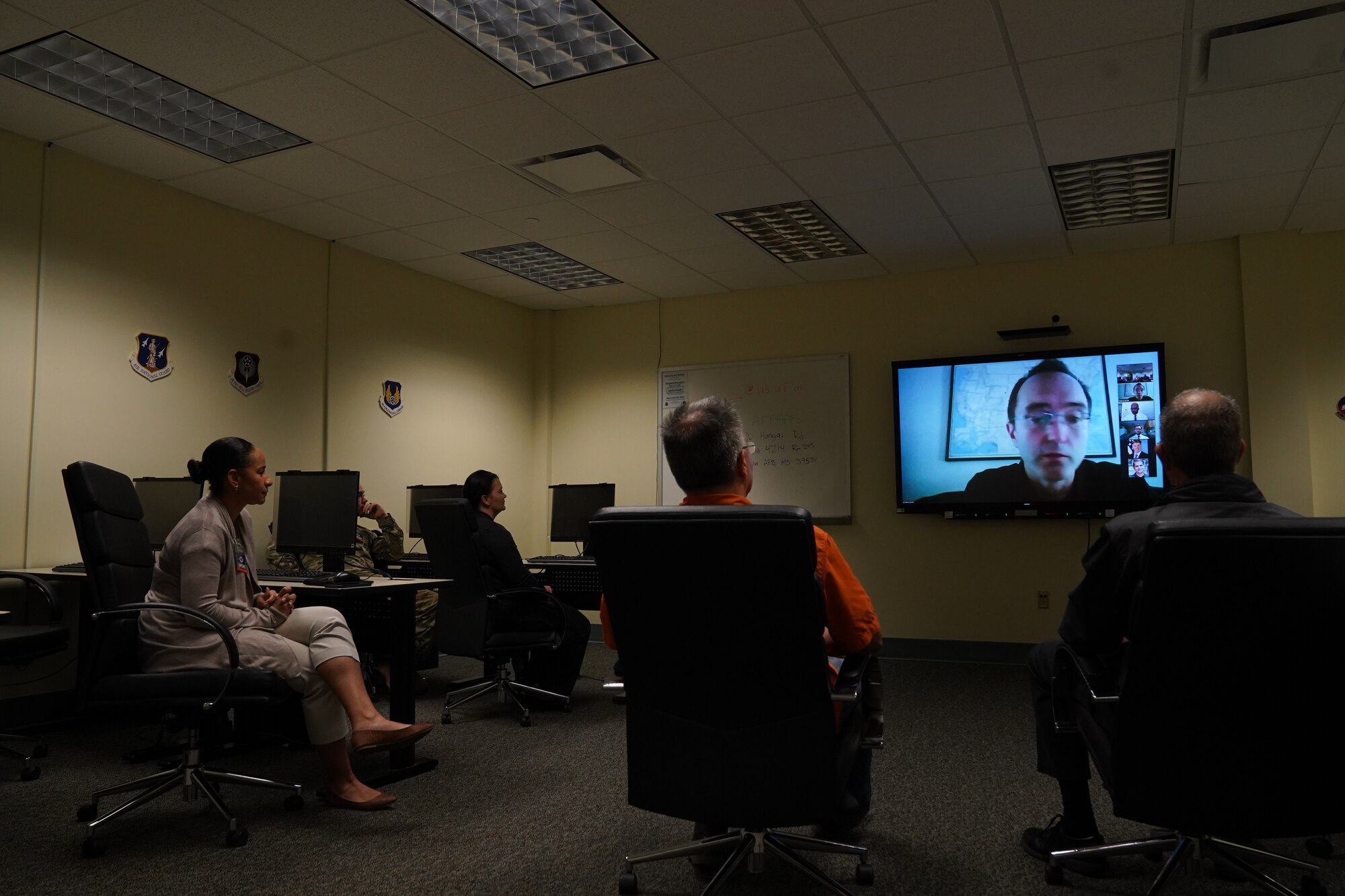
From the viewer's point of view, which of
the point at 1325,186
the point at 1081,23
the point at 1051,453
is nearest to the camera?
the point at 1081,23

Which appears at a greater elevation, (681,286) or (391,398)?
(681,286)

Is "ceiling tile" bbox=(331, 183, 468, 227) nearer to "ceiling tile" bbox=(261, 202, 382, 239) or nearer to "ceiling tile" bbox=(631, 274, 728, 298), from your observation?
"ceiling tile" bbox=(261, 202, 382, 239)

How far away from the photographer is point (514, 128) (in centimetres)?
392

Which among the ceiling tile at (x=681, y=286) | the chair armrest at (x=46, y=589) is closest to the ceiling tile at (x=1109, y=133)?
the ceiling tile at (x=681, y=286)

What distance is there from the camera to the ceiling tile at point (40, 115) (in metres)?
3.56

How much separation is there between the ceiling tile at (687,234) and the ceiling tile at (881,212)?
0.64 m

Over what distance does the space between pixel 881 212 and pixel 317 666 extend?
3696mm

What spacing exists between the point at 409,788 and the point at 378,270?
12.4 feet

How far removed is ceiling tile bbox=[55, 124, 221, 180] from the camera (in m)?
3.97

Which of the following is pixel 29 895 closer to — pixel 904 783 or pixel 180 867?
pixel 180 867

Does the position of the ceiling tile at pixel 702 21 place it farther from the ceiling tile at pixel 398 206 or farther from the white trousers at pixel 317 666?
the white trousers at pixel 317 666

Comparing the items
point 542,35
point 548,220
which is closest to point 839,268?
point 548,220

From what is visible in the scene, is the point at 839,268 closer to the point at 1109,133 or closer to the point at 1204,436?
the point at 1109,133

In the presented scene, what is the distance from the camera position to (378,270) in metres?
5.84
